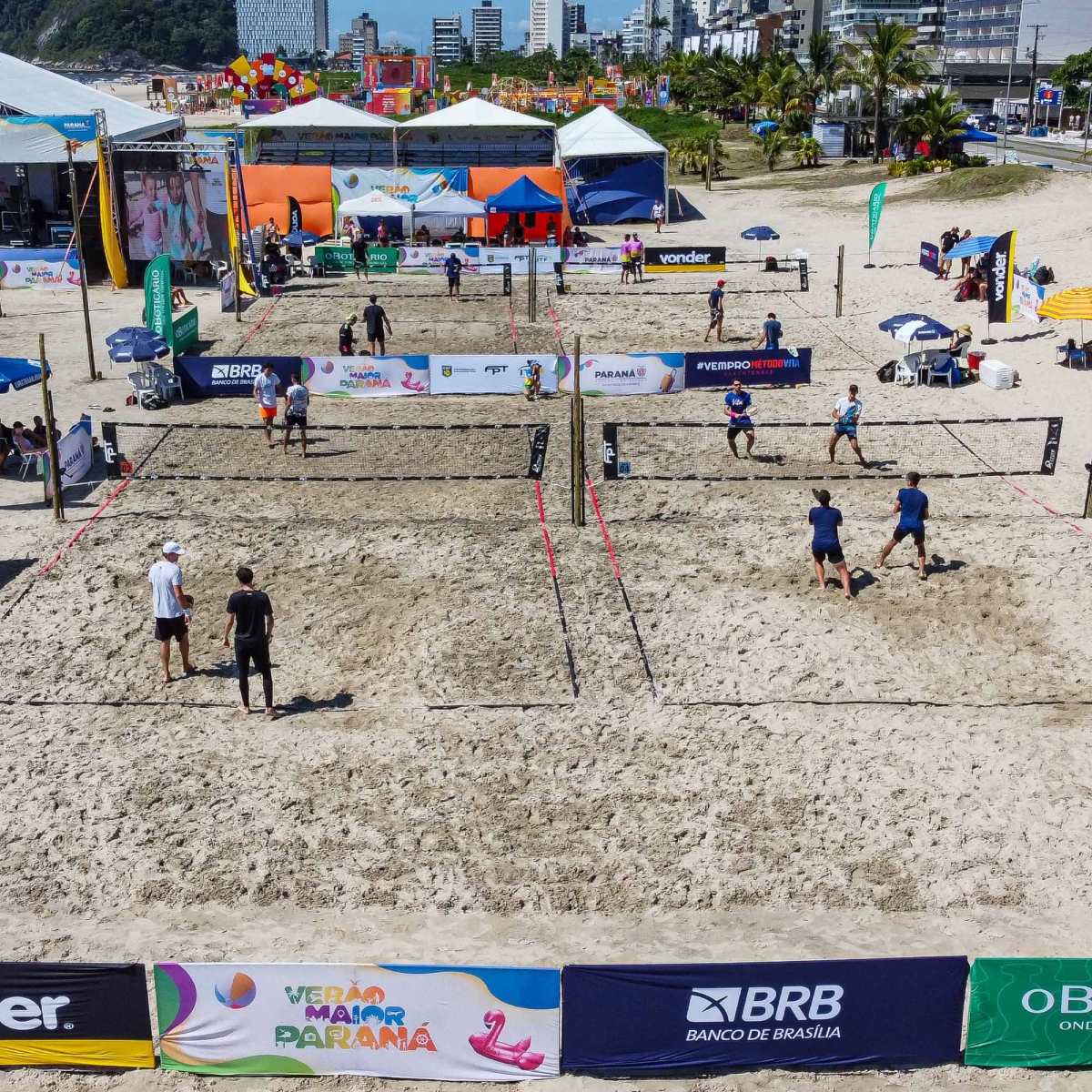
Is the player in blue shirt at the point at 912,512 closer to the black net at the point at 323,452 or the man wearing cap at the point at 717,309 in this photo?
the black net at the point at 323,452

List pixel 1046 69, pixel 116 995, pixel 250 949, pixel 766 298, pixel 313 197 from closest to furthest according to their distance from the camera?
pixel 116 995 → pixel 250 949 → pixel 766 298 → pixel 313 197 → pixel 1046 69

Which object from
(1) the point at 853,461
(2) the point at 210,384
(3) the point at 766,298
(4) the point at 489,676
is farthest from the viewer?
(3) the point at 766,298

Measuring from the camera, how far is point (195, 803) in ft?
33.9

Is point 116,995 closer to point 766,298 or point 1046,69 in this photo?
point 766,298

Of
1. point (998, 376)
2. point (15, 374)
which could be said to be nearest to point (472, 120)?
point (998, 376)

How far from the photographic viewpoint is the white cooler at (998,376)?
22609 millimetres

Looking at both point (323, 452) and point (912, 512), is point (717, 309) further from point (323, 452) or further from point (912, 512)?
point (912, 512)

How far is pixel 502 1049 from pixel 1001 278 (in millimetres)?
21507

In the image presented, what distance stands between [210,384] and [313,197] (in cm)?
1899

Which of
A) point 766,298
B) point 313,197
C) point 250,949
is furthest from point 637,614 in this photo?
point 313,197

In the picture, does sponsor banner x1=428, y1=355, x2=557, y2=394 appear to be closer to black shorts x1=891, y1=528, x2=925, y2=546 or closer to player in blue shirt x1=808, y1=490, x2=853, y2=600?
player in blue shirt x1=808, y1=490, x2=853, y2=600

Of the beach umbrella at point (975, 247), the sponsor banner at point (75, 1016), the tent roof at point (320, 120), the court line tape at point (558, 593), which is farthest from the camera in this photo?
the tent roof at point (320, 120)

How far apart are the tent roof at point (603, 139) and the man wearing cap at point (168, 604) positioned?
34252mm

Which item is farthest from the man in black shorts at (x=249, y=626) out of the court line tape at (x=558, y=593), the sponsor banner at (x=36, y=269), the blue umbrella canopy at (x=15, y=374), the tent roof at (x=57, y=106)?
the tent roof at (x=57, y=106)
